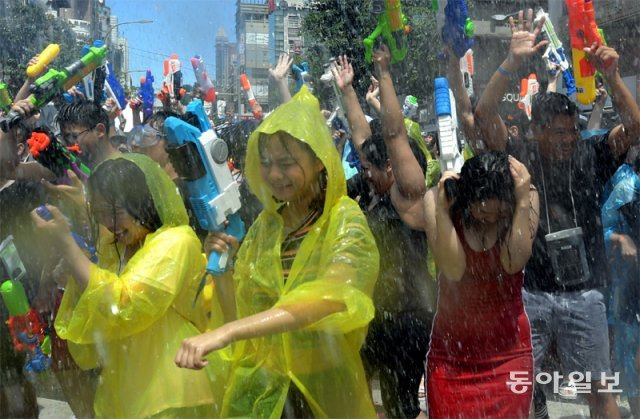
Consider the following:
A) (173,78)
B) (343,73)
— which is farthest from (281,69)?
(173,78)

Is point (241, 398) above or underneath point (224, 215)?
underneath

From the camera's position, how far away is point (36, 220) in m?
2.57

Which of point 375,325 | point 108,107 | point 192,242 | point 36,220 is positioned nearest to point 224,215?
point 192,242

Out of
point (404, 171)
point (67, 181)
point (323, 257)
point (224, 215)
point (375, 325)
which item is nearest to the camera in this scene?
point (323, 257)

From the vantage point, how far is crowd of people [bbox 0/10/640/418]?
2.58 m

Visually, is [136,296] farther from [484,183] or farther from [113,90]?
[113,90]

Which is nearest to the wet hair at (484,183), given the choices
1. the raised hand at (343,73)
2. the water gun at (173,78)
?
the raised hand at (343,73)

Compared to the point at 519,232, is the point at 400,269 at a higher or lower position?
lower

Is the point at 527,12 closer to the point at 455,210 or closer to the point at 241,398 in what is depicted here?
the point at 455,210

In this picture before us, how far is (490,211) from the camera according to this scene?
2857 mm

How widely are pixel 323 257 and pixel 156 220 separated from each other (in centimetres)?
70

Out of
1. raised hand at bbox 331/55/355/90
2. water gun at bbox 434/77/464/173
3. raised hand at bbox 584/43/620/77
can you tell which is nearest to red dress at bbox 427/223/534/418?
water gun at bbox 434/77/464/173

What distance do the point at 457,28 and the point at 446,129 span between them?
483 mm

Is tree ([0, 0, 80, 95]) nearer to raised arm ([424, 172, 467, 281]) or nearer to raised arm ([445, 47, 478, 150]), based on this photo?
raised arm ([445, 47, 478, 150])
